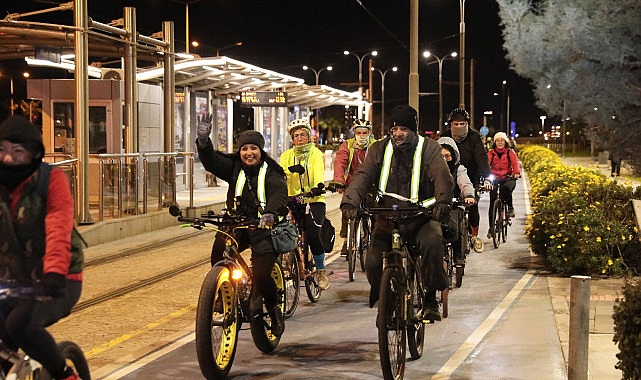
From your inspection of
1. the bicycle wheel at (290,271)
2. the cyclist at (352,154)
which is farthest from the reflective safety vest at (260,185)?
the cyclist at (352,154)

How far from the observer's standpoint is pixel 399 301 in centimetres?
659

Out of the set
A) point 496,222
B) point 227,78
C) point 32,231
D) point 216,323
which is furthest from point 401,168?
point 227,78

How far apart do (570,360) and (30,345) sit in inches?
131

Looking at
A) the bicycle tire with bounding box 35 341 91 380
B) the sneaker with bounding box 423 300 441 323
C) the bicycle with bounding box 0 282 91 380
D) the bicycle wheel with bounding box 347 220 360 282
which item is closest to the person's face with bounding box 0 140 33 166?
the bicycle with bounding box 0 282 91 380

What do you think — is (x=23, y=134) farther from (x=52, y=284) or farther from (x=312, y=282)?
(x=312, y=282)

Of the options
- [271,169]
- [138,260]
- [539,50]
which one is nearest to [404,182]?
[271,169]

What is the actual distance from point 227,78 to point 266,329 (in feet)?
64.6

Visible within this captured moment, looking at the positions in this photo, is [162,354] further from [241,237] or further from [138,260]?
[138,260]

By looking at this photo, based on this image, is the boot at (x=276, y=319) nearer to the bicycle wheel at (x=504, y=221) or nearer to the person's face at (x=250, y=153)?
the person's face at (x=250, y=153)

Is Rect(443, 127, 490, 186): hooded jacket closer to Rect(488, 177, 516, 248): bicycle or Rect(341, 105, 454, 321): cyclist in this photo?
Rect(488, 177, 516, 248): bicycle

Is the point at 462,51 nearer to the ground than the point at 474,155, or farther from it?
farther from it

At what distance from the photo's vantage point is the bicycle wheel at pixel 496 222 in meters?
14.8

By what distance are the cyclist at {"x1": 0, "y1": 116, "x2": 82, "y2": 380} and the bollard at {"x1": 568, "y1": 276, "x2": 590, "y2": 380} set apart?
120 inches

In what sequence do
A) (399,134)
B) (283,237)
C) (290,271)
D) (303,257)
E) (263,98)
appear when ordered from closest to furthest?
(399,134) → (283,237) → (290,271) → (303,257) → (263,98)
